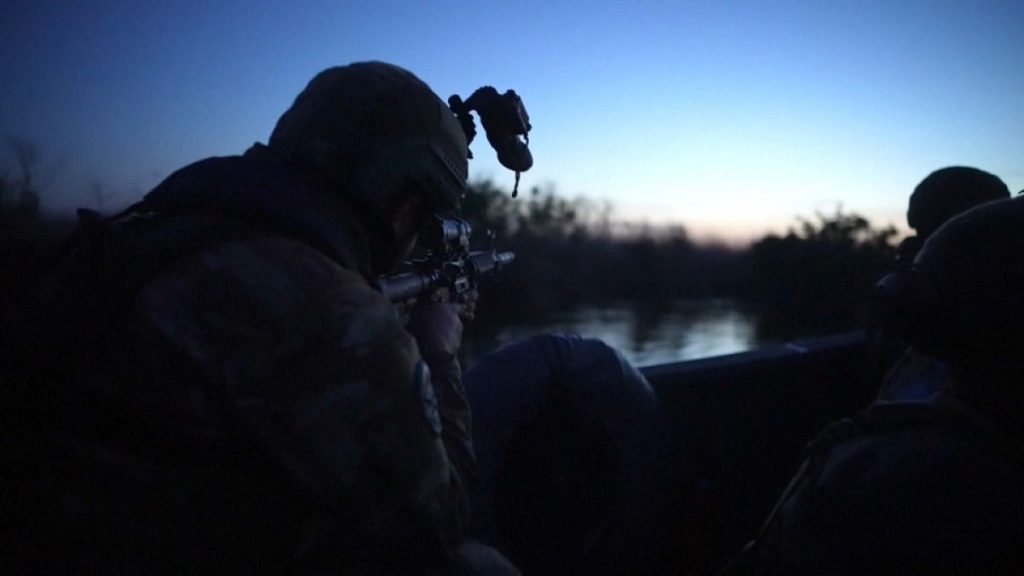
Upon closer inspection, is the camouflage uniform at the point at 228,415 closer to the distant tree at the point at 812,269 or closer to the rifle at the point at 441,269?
the rifle at the point at 441,269

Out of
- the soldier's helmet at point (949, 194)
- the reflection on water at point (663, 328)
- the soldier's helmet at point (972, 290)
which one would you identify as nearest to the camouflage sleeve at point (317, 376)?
the soldier's helmet at point (972, 290)

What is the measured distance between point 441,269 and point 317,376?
1.34 meters

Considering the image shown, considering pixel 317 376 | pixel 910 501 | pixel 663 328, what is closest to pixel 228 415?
pixel 317 376

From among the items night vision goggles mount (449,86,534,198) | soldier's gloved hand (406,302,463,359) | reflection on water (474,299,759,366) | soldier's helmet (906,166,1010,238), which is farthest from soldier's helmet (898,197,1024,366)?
reflection on water (474,299,759,366)

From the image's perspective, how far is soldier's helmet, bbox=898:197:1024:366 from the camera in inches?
45.4

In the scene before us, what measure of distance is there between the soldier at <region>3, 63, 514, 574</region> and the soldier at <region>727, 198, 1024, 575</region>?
2.01 feet

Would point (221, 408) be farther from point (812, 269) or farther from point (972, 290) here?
point (812, 269)

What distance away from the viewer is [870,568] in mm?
1101

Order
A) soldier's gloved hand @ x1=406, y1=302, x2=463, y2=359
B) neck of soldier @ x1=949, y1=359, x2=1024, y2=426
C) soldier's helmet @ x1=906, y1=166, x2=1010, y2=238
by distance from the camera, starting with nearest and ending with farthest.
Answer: neck of soldier @ x1=949, y1=359, x2=1024, y2=426, soldier's gloved hand @ x1=406, y1=302, x2=463, y2=359, soldier's helmet @ x1=906, y1=166, x2=1010, y2=238

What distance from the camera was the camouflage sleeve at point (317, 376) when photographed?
3.12 ft

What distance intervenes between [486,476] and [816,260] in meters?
7.35

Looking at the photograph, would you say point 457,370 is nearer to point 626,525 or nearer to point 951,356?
point 951,356

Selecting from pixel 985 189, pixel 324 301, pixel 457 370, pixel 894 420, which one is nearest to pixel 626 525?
pixel 457 370

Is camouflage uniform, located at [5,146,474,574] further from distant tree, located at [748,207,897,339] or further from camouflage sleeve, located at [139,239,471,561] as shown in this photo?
distant tree, located at [748,207,897,339]
